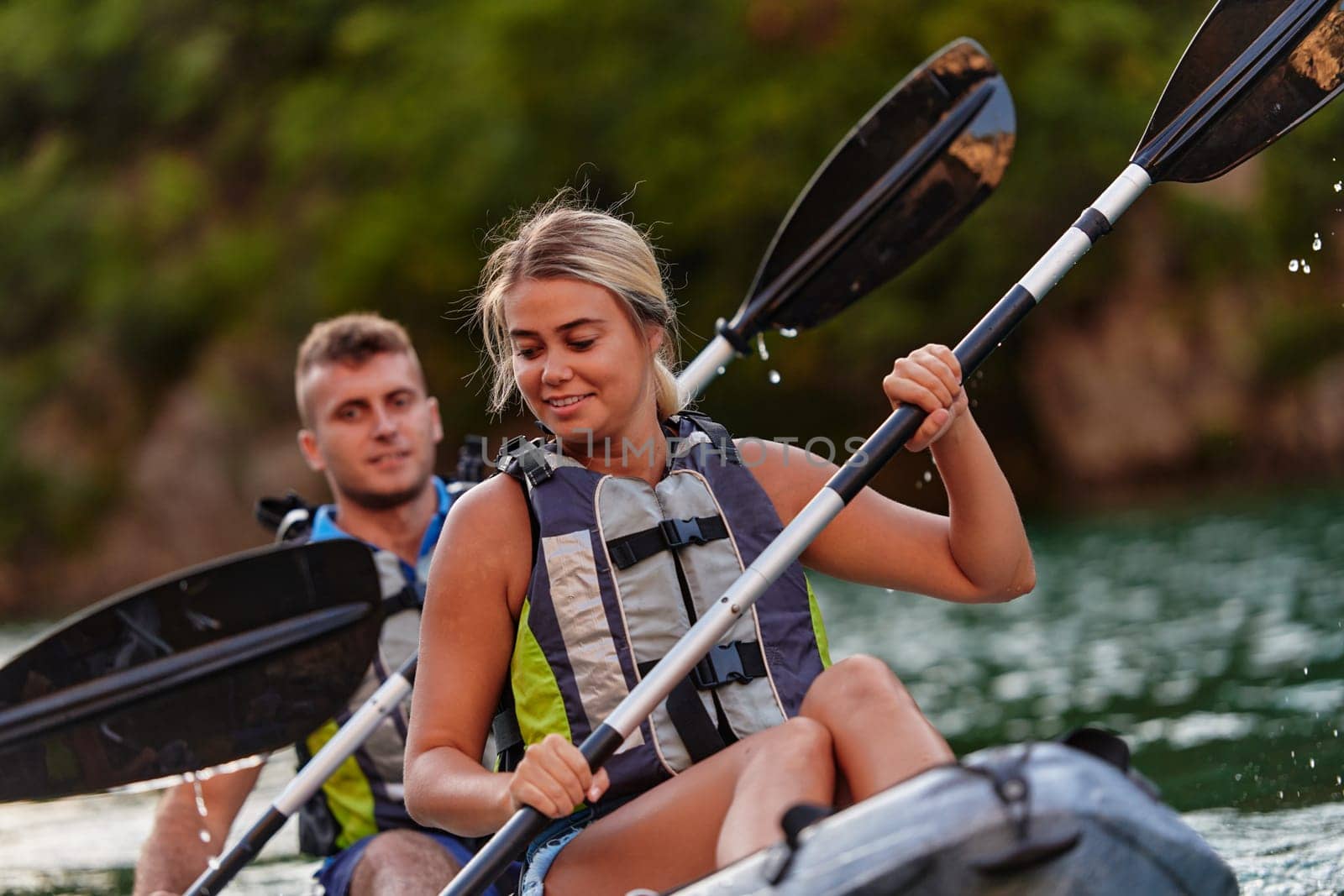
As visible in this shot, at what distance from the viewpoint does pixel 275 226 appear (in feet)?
47.1

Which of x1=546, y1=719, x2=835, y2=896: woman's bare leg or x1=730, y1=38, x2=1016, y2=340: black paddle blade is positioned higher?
x1=730, y1=38, x2=1016, y2=340: black paddle blade

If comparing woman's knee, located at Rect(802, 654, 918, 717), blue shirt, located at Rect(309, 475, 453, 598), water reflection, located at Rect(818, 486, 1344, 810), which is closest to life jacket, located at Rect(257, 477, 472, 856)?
blue shirt, located at Rect(309, 475, 453, 598)

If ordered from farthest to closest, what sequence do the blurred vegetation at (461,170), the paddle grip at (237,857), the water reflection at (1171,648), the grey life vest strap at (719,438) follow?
the blurred vegetation at (461,170) → the water reflection at (1171,648) → the paddle grip at (237,857) → the grey life vest strap at (719,438)

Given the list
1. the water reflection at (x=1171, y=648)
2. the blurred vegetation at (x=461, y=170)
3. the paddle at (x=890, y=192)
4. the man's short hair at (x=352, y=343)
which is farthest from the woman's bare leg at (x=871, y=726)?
the blurred vegetation at (x=461, y=170)

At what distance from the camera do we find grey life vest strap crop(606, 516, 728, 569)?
74.3 inches

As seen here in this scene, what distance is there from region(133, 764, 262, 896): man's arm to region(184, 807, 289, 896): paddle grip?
230 millimetres

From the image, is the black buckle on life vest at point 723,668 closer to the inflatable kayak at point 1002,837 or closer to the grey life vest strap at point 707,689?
the grey life vest strap at point 707,689

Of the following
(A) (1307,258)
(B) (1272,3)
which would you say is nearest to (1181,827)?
(B) (1272,3)

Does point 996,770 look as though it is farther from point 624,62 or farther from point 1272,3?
point 624,62

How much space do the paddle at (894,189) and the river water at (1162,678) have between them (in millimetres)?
1323

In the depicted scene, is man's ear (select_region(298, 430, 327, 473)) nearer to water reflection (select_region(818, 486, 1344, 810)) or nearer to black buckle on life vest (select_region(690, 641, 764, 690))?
black buckle on life vest (select_region(690, 641, 764, 690))

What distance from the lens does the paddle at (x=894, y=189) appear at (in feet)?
9.80

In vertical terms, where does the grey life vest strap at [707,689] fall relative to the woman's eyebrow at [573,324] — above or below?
below

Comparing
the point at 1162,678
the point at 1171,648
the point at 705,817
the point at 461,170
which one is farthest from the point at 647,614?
the point at 461,170
